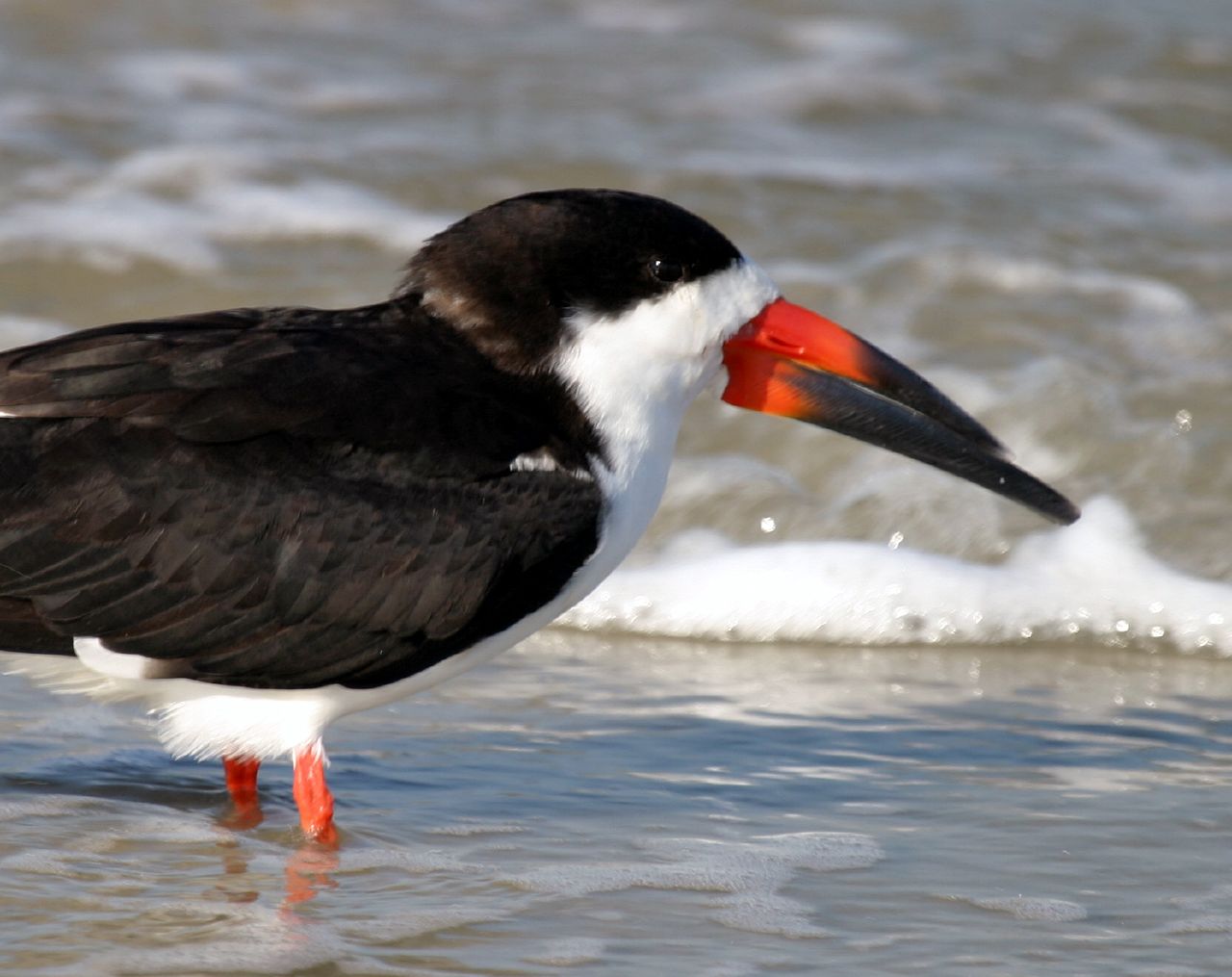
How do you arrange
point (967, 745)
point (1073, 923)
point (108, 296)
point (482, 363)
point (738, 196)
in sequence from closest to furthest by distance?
point (1073, 923), point (482, 363), point (967, 745), point (108, 296), point (738, 196)

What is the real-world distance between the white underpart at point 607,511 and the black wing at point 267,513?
81 mm

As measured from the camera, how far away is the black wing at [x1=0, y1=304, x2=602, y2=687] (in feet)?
15.4

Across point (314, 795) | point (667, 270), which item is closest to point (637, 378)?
point (667, 270)

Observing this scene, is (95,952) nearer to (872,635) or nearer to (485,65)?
(872,635)

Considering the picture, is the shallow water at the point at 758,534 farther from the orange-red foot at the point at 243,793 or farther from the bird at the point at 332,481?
the bird at the point at 332,481

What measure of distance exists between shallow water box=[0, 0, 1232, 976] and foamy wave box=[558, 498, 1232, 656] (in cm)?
2

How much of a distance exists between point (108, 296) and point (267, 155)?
1.89 metres

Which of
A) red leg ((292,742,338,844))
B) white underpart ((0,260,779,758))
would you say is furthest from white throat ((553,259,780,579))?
red leg ((292,742,338,844))

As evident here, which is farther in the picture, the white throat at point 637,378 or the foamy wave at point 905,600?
the foamy wave at point 905,600

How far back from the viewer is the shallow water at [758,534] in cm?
465

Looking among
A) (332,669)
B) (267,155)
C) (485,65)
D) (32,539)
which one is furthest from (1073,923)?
(485,65)

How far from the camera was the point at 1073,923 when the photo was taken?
4594mm

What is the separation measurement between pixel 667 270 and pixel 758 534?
2500mm

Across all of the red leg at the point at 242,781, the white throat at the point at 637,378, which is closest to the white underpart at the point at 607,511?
the white throat at the point at 637,378
